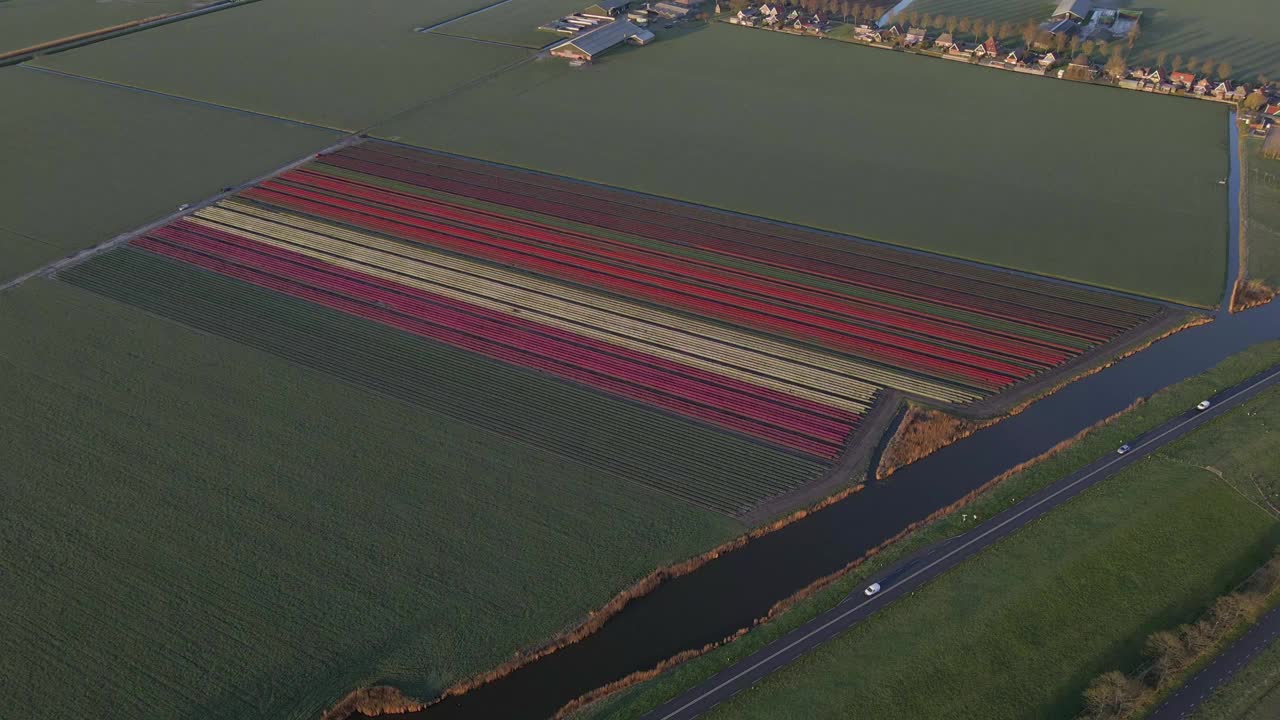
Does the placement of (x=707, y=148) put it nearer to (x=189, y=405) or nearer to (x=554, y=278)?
(x=554, y=278)

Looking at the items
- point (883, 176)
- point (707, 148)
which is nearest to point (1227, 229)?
point (883, 176)

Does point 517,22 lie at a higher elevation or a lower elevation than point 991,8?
lower

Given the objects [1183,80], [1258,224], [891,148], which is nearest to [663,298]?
[891,148]

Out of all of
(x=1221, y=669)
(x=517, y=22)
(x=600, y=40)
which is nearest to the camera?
(x=1221, y=669)

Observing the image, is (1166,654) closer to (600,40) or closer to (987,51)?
(987,51)

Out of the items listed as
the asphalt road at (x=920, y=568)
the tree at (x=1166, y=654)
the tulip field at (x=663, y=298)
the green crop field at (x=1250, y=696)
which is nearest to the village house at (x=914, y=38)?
the tulip field at (x=663, y=298)

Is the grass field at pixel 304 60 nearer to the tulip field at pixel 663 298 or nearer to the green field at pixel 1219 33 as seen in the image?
the tulip field at pixel 663 298

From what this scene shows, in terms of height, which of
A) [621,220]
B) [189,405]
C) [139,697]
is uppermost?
[621,220]
